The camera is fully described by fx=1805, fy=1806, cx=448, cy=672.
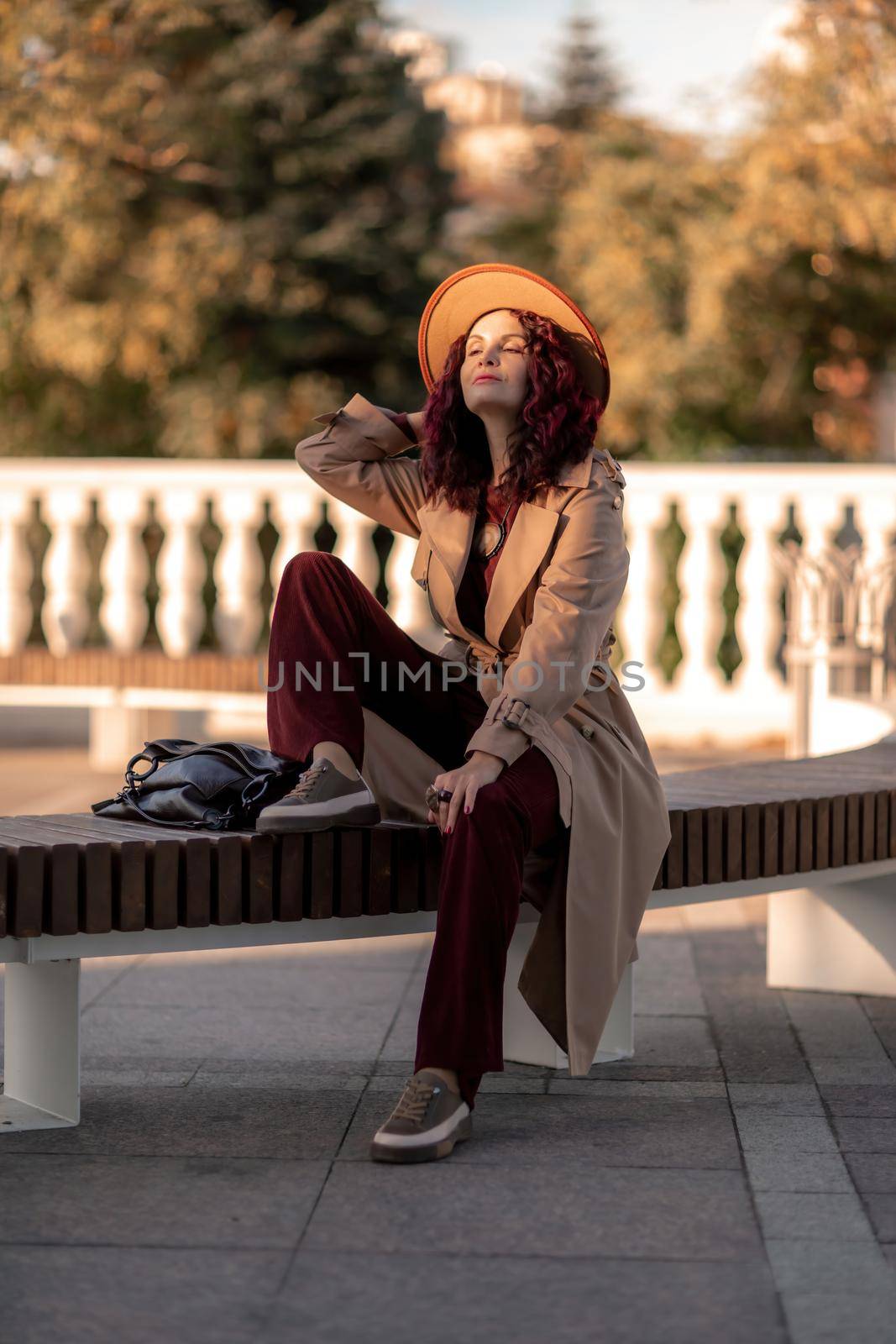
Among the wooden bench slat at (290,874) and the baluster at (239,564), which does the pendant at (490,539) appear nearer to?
the wooden bench slat at (290,874)

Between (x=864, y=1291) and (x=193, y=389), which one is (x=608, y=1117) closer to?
(x=864, y=1291)

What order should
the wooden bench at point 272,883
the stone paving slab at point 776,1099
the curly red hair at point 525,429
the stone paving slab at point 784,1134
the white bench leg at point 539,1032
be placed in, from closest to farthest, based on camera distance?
the wooden bench at point 272,883, the stone paving slab at point 784,1134, the stone paving slab at point 776,1099, the curly red hair at point 525,429, the white bench leg at point 539,1032

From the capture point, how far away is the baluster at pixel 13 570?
31.9 feet

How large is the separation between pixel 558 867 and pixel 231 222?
63.2 ft

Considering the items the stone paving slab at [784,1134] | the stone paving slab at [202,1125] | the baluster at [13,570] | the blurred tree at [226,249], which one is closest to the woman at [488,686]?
the stone paving slab at [202,1125]

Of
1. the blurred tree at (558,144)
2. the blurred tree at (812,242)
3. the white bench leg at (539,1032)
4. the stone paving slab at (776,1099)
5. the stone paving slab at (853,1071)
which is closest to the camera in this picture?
the stone paving slab at (776,1099)

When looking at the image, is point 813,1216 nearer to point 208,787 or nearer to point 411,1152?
point 411,1152

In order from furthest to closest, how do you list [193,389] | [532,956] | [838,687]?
1. [193,389]
2. [838,687]
3. [532,956]

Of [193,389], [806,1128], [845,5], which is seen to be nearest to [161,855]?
[806,1128]

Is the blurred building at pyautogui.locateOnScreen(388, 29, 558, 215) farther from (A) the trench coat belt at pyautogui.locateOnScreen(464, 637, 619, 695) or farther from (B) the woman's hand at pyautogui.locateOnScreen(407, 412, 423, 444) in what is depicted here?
(A) the trench coat belt at pyautogui.locateOnScreen(464, 637, 619, 695)

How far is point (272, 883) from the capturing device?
136 inches

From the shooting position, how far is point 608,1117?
11.8 ft

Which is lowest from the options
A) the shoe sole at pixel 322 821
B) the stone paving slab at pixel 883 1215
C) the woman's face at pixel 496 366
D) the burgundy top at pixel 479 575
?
the stone paving slab at pixel 883 1215

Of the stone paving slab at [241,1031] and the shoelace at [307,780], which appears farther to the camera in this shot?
the stone paving slab at [241,1031]
